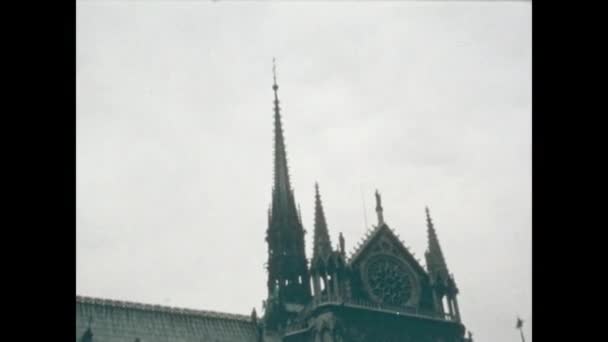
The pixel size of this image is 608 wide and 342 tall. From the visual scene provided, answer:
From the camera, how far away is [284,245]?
1911 inches

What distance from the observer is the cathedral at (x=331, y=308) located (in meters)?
40.0

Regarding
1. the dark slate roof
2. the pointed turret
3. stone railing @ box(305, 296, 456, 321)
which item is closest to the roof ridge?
the dark slate roof

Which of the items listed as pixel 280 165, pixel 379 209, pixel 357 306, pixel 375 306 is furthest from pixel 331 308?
pixel 280 165

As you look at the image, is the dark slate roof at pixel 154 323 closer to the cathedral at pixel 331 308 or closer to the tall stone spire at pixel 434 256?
the cathedral at pixel 331 308

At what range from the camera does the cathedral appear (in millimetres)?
39969

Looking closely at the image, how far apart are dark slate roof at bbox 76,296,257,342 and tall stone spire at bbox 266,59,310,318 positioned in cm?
307

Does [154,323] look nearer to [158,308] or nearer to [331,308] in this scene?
[158,308]

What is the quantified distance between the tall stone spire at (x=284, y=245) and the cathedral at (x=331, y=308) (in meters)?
0.08

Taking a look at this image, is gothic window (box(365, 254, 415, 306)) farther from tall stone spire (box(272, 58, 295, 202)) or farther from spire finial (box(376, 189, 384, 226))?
tall stone spire (box(272, 58, 295, 202))

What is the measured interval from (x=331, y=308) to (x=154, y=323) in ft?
34.5
